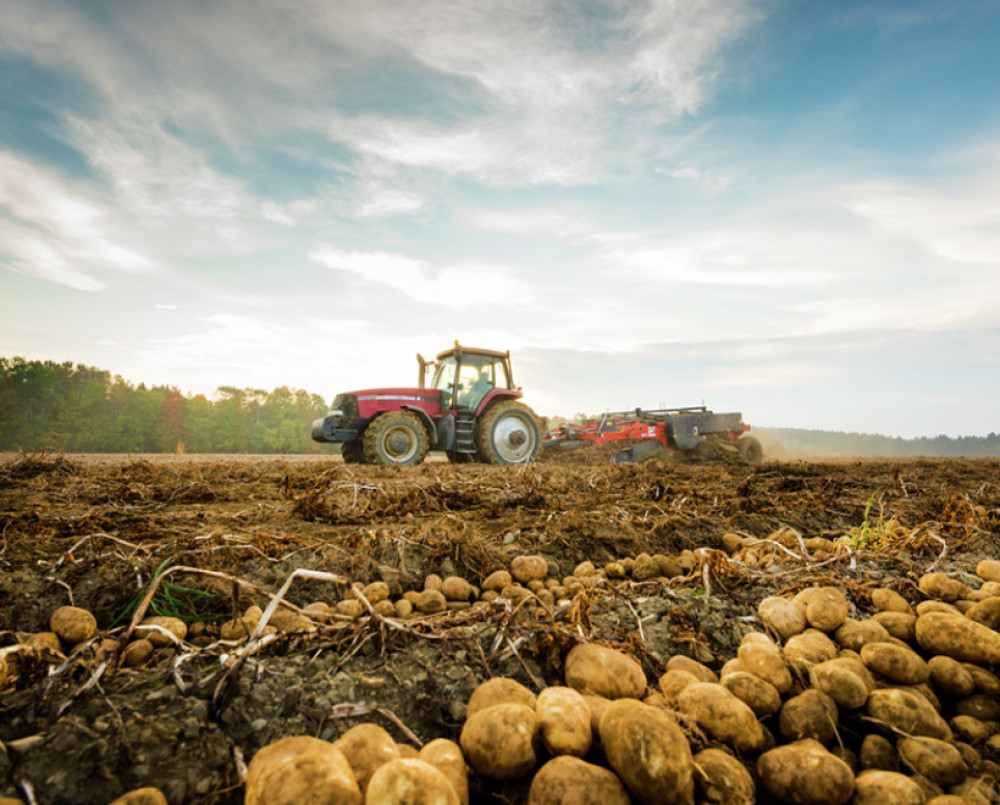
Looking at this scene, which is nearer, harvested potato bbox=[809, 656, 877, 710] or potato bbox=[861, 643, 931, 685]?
harvested potato bbox=[809, 656, 877, 710]

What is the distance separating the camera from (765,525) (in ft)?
12.6

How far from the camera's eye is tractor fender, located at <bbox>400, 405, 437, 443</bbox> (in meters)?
9.93

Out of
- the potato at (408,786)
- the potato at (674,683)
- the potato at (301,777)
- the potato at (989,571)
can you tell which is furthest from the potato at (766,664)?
the potato at (989,571)

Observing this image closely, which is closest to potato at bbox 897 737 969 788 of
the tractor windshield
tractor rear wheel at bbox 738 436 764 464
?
the tractor windshield

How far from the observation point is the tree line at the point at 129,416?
38.2 metres

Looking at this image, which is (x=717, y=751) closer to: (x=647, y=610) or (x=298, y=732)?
(x=647, y=610)

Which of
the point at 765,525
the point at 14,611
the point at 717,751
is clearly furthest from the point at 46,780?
the point at 765,525

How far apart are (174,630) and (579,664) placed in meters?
1.37

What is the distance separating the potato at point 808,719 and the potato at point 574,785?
1.92 ft

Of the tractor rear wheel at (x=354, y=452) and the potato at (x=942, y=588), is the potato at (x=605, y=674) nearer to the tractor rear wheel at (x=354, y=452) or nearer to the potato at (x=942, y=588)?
the potato at (x=942, y=588)

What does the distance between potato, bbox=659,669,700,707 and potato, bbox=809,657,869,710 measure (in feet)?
1.10

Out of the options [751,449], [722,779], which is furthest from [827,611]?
[751,449]

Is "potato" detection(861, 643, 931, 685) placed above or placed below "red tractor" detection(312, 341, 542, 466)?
below

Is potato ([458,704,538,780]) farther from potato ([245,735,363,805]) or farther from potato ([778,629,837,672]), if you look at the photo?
potato ([778,629,837,672])
